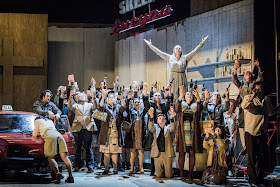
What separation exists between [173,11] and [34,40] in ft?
14.7

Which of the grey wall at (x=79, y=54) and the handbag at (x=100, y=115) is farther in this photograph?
the grey wall at (x=79, y=54)

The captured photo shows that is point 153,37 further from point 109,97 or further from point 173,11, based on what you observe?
point 109,97

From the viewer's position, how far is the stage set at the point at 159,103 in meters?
9.93

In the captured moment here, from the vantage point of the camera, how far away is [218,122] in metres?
10.9

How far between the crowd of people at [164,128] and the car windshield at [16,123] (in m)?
0.35

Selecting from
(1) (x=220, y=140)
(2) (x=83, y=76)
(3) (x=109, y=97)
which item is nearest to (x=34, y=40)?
(2) (x=83, y=76)

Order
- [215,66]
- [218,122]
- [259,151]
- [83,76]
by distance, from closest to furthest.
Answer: [259,151] < [218,122] < [215,66] < [83,76]

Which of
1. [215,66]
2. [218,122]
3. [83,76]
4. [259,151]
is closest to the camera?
[259,151]

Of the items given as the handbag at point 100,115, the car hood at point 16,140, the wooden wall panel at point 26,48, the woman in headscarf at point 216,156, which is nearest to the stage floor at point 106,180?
the woman in headscarf at point 216,156

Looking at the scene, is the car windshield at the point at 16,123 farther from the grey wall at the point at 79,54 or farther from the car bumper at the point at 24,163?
the grey wall at the point at 79,54

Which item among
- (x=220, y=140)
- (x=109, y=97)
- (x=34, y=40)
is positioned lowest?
(x=220, y=140)

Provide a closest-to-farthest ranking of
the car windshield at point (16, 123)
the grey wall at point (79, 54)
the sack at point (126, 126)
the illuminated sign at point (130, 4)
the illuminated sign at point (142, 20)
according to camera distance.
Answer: the car windshield at point (16, 123) < the sack at point (126, 126) < the illuminated sign at point (142, 20) < the illuminated sign at point (130, 4) < the grey wall at point (79, 54)

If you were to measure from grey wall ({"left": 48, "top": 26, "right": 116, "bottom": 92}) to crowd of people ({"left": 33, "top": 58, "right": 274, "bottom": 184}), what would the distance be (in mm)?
6070

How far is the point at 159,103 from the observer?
37.9 feet
